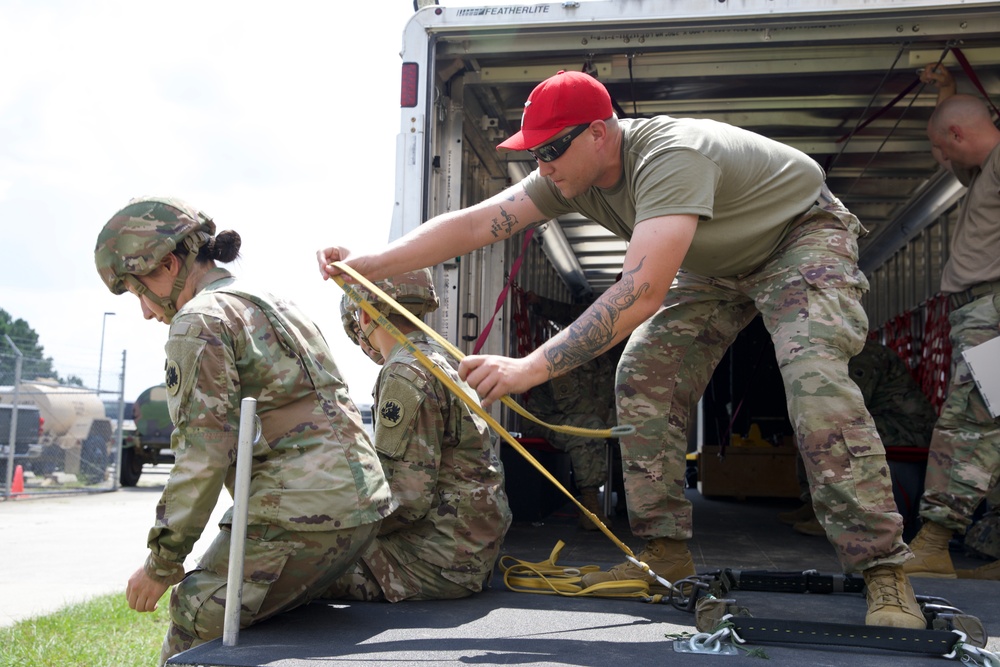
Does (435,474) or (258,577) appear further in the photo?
(435,474)

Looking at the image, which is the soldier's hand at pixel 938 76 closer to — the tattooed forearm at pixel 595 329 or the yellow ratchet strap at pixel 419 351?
the tattooed forearm at pixel 595 329

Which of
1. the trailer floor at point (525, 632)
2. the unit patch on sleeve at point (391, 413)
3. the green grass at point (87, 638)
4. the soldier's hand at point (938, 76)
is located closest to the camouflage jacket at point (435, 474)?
the unit patch on sleeve at point (391, 413)

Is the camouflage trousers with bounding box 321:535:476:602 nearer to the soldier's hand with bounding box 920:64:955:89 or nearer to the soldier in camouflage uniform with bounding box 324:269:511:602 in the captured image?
the soldier in camouflage uniform with bounding box 324:269:511:602

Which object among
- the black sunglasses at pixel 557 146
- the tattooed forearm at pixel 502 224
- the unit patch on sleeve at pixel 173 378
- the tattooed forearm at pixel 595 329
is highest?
the black sunglasses at pixel 557 146

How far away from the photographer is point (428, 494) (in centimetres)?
269

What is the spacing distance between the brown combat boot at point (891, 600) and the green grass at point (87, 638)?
2.71 m

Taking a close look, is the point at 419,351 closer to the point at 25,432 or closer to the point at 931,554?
the point at 931,554

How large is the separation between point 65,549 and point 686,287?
5920 mm

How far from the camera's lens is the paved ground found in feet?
16.8

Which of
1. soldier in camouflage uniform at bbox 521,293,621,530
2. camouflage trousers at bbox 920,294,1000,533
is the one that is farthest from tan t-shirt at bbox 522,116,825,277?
soldier in camouflage uniform at bbox 521,293,621,530

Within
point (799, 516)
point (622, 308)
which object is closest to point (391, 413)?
point (622, 308)

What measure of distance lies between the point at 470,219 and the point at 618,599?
1.30 m

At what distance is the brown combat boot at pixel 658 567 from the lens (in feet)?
9.77

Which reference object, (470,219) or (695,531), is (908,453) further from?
(470,219)
